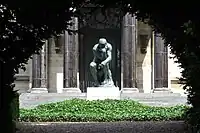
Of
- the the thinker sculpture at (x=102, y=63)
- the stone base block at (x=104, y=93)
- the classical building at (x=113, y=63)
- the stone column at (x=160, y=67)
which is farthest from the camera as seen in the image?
the stone column at (x=160, y=67)

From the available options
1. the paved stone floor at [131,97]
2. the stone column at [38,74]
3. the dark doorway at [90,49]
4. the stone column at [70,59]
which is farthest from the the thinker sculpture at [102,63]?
the dark doorway at [90,49]

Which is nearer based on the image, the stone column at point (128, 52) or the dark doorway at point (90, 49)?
the stone column at point (128, 52)

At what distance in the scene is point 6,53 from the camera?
12.3 metres

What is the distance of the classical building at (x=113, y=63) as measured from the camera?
32.2 metres

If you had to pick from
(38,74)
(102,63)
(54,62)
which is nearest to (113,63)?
(54,62)

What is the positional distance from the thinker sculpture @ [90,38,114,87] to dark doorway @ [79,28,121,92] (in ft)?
32.7

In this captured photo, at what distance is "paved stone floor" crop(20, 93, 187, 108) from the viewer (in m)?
28.2

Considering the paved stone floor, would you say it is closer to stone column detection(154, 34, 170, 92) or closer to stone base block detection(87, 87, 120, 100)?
stone column detection(154, 34, 170, 92)

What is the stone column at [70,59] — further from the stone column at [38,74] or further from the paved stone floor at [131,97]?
the paved stone floor at [131,97]

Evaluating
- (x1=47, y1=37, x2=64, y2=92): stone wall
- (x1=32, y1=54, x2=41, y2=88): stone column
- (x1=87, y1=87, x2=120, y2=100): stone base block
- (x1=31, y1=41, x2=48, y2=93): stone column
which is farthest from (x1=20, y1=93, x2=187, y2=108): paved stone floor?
(x1=47, y1=37, x2=64, y2=92): stone wall

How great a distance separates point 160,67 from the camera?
32844mm

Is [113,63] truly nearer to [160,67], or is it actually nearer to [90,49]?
[90,49]

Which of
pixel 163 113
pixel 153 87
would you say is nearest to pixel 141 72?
pixel 153 87

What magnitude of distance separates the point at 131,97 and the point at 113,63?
19.3 ft
